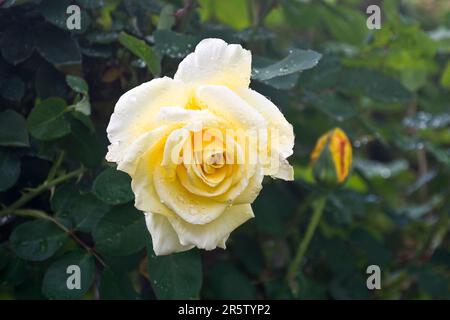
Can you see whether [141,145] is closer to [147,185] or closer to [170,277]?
[147,185]

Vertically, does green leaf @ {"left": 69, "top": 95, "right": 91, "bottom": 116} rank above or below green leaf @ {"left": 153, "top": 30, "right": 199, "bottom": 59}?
below

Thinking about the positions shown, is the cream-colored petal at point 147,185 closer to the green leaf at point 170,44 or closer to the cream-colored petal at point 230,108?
the cream-colored petal at point 230,108

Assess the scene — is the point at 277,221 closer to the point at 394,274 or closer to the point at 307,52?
the point at 394,274

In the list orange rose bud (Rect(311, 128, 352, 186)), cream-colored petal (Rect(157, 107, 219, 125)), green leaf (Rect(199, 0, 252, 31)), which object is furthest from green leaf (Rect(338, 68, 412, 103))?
cream-colored petal (Rect(157, 107, 219, 125))

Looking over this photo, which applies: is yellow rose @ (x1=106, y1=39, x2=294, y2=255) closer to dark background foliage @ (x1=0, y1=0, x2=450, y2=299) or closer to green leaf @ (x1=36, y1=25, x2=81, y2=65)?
dark background foliage @ (x1=0, y1=0, x2=450, y2=299)

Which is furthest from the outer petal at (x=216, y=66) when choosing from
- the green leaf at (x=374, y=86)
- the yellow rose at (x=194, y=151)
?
the green leaf at (x=374, y=86)

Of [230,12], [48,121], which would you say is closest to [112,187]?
[48,121]
